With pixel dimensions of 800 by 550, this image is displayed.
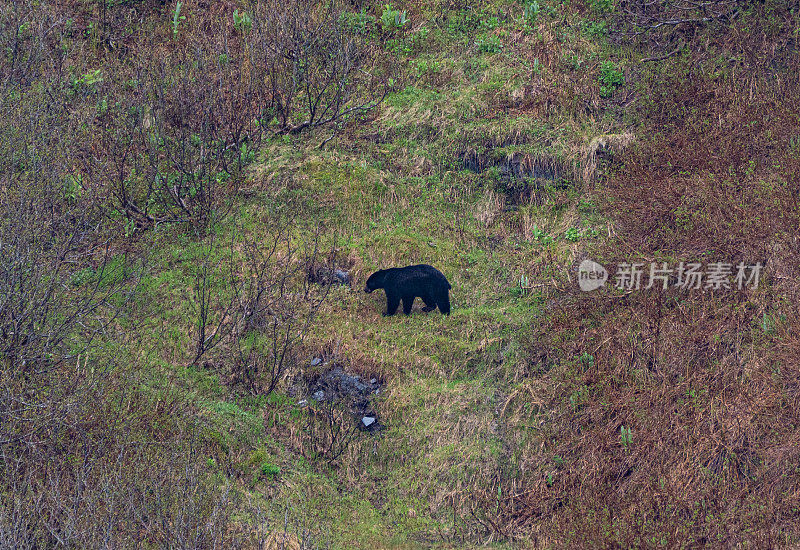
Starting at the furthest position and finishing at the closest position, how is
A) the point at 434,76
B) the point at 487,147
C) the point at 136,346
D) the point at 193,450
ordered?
the point at 434,76
the point at 487,147
the point at 136,346
the point at 193,450

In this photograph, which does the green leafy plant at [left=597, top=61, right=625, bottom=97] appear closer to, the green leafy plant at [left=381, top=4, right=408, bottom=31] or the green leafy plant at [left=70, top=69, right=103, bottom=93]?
the green leafy plant at [left=381, top=4, right=408, bottom=31]

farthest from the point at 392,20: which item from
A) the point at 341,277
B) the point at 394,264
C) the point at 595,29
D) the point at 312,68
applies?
the point at 341,277

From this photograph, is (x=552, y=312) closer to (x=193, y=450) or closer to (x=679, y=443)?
(x=679, y=443)

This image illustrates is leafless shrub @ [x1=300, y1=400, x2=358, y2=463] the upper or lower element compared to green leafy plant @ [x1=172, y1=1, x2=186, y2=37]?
lower

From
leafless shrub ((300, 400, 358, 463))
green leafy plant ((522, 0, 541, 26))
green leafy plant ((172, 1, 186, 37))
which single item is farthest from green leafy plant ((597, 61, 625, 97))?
Answer: green leafy plant ((172, 1, 186, 37))

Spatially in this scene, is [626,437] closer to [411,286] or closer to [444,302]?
[444,302]

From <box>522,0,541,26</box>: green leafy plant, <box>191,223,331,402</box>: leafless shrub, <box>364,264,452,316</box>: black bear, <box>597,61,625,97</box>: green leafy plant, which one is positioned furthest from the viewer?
<box>522,0,541,26</box>: green leafy plant

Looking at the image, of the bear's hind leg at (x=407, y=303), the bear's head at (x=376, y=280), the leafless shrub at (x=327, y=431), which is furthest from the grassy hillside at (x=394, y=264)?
the bear's head at (x=376, y=280)

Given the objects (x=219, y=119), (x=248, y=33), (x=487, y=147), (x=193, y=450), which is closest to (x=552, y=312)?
(x=487, y=147)
